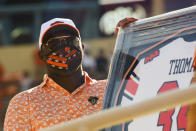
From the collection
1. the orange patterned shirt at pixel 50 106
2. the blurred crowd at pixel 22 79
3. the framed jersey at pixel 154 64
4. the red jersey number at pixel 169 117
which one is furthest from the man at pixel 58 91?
the blurred crowd at pixel 22 79

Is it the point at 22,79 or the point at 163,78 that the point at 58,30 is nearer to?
the point at 163,78

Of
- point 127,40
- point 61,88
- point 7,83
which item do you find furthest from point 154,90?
point 7,83

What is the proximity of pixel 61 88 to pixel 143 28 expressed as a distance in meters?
0.86

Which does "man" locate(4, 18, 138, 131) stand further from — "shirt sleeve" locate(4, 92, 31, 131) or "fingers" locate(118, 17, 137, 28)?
"fingers" locate(118, 17, 137, 28)

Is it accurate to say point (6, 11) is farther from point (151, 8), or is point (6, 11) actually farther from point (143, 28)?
point (143, 28)

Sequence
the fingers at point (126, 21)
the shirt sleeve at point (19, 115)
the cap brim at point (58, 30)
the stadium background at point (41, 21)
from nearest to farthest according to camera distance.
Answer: the fingers at point (126, 21) → the shirt sleeve at point (19, 115) → the cap brim at point (58, 30) → the stadium background at point (41, 21)

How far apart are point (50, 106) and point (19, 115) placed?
6.7 inches

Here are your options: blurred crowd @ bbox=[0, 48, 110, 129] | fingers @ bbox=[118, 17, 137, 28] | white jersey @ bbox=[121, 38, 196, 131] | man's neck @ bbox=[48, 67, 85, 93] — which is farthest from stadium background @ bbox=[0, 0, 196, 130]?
white jersey @ bbox=[121, 38, 196, 131]

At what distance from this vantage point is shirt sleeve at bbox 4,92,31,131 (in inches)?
107

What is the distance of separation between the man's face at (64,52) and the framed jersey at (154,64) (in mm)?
642

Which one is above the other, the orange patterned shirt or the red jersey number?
the red jersey number

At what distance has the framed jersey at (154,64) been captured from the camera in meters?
2.04

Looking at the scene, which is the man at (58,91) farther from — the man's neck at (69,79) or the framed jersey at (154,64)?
the framed jersey at (154,64)

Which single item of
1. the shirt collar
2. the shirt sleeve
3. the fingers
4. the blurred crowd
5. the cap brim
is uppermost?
the fingers
